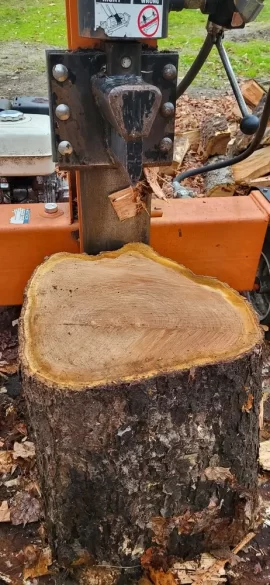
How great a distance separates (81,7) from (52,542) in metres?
1.81

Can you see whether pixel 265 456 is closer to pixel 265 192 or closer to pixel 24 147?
pixel 265 192

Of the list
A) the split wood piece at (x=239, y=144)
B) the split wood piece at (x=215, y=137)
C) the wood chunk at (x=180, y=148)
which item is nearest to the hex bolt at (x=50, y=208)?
the split wood piece at (x=239, y=144)

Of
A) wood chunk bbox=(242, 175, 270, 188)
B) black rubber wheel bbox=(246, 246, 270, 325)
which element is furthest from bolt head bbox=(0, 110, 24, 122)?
wood chunk bbox=(242, 175, 270, 188)

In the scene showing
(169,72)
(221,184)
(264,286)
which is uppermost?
(169,72)

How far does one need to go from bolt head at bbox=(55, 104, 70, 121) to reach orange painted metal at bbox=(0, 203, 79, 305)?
57 centimetres

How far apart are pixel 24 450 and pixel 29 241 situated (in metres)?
0.94

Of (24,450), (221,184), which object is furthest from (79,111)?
(221,184)

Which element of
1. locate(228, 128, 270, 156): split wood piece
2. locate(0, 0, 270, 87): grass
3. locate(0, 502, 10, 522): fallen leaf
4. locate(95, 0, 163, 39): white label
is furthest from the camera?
locate(0, 0, 270, 87): grass

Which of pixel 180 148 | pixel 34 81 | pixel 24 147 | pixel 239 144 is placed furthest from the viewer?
pixel 34 81

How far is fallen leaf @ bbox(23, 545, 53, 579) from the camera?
205cm

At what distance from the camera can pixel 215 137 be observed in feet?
15.7

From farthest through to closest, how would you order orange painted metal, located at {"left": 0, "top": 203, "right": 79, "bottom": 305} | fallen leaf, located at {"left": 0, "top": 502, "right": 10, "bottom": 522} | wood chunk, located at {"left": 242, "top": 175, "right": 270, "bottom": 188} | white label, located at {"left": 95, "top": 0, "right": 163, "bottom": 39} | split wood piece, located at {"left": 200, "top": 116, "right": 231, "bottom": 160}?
split wood piece, located at {"left": 200, "top": 116, "right": 231, "bottom": 160} → wood chunk, located at {"left": 242, "top": 175, "right": 270, "bottom": 188} → orange painted metal, located at {"left": 0, "top": 203, "right": 79, "bottom": 305} → fallen leaf, located at {"left": 0, "top": 502, "right": 10, "bottom": 522} → white label, located at {"left": 95, "top": 0, "right": 163, "bottom": 39}

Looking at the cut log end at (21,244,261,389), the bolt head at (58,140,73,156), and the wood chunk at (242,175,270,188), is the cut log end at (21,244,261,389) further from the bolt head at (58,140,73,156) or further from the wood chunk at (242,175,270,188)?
the wood chunk at (242,175,270,188)

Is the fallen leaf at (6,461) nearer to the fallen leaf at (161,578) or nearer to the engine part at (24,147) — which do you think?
the fallen leaf at (161,578)
